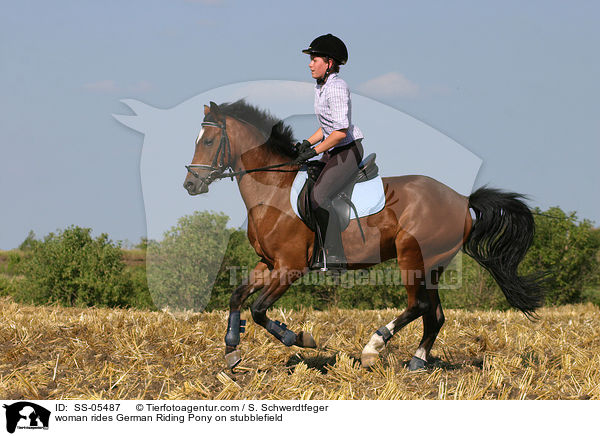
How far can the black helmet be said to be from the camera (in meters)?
5.88

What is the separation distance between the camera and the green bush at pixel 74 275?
1457 cm

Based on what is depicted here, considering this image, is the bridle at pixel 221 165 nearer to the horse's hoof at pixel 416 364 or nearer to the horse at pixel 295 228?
the horse at pixel 295 228

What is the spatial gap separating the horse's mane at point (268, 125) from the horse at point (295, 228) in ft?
0.03

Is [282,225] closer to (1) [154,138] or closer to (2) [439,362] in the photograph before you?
(1) [154,138]

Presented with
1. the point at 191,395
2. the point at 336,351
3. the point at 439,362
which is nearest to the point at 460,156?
the point at 439,362

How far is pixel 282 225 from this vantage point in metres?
6.25

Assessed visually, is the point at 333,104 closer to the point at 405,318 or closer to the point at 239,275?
the point at 405,318

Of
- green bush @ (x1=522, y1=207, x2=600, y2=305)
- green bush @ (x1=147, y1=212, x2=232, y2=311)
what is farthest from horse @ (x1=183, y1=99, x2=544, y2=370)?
green bush @ (x1=522, y1=207, x2=600, y2=305)

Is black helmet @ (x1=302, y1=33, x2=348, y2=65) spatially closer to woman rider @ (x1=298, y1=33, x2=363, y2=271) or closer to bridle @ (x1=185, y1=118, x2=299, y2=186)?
woman rider @ (x1=298, y1=33, x2=363, y2=271)

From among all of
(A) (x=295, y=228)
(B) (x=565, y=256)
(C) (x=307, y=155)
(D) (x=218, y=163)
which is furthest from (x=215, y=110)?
(B) (x=565, y=256)
